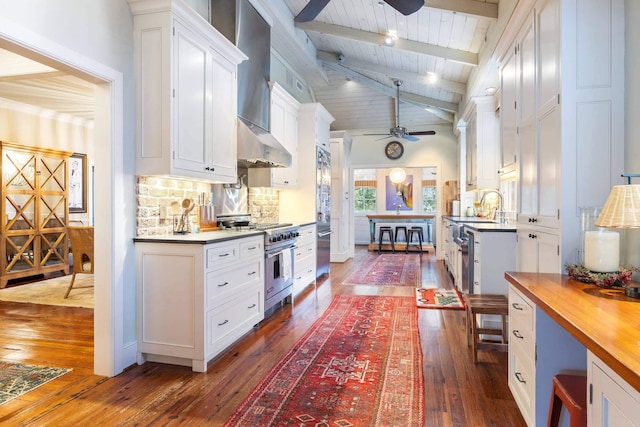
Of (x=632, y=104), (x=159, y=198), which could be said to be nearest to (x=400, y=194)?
(x=159, y=198)

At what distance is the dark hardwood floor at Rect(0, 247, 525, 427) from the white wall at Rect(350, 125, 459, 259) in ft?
17.3

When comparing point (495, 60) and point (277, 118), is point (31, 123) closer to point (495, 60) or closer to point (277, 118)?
point (277, 118)

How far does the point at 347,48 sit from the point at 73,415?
603 cm

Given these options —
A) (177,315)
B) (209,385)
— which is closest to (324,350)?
(209,385)

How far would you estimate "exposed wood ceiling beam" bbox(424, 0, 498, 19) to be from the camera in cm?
373

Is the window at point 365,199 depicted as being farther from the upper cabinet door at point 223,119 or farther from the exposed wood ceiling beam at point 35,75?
the exposed wood ceiling beam at point 35,75

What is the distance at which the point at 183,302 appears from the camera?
2650 millimetres

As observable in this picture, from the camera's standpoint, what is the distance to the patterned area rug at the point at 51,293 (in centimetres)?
447

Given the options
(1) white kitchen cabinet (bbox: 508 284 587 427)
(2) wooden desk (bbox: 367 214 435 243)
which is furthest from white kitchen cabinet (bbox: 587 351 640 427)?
(2) wooden desk (bbox: 367 214 435 243)

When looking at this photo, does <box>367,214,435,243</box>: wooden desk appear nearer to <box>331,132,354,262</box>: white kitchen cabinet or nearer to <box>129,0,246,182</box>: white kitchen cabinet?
<box>331,132,354,262</box>: white kitchen cabinet

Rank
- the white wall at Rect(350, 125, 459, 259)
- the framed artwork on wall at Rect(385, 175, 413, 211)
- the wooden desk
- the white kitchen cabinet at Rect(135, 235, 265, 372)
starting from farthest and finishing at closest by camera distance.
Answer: the framed artwork on wall at Rect(385, 175, 413, 211), the wooden desk, the white wall at Rect(350, 125, 459, 259), the white kitchen cabinet at Rect(135, 235, 265, 372)

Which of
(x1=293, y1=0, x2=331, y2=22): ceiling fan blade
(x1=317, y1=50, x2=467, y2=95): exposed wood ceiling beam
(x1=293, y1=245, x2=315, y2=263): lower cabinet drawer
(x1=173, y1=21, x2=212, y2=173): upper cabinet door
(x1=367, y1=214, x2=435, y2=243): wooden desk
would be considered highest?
(x1=317, y1=50, x2=467, y2=95): exposed wood ceiling beam

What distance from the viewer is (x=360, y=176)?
1179cm

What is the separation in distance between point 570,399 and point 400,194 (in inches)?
404
